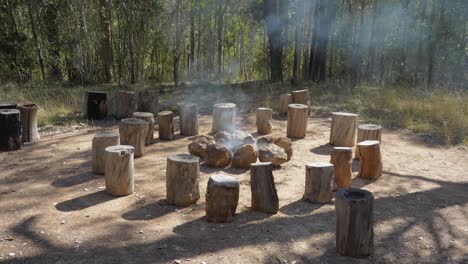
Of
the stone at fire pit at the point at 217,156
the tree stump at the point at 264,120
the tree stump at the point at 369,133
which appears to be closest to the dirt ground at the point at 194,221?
the stone at fire pit at the point at 217,156

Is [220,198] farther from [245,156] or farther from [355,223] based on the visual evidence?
[245,156]

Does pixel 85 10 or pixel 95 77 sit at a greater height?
pixel 85 10

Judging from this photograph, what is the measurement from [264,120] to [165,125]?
1.58 m

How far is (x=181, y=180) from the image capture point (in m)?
3.84

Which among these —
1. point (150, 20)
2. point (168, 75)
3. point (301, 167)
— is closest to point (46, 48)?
point (150, 20)

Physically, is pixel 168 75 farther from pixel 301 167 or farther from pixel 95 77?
→ pixel 301 167

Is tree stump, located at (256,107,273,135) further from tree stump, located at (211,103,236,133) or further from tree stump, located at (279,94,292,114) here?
tree stump, located at (279,94,292,114)

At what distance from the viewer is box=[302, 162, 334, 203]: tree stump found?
3.98 m

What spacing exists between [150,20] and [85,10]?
5.99 feet

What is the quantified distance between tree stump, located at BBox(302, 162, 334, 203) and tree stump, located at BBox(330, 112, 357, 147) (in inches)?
86.5

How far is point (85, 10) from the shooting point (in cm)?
1201

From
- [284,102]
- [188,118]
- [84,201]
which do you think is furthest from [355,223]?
[284,102]

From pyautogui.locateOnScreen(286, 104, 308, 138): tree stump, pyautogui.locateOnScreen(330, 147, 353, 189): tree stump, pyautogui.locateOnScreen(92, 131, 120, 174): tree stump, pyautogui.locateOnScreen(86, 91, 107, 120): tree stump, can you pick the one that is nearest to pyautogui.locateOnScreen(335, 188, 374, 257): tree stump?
pyautogui.locateOnScreen(330, 147, 353, 189): tree stump

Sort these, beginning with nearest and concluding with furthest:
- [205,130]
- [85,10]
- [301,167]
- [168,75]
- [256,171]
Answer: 1. [256,171]
2. [301,167]
3. [205,130]
4. [85,10]
5. [168,75]
